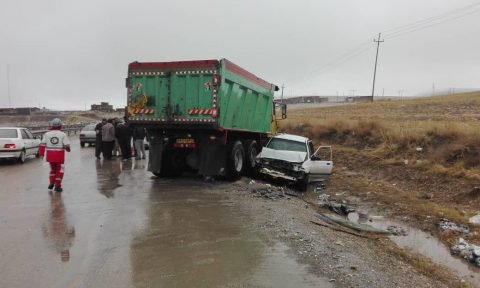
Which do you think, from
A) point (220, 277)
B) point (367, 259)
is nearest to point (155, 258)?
point (220, 277)

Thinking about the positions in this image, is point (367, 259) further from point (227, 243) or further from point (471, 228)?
point (471, 228)

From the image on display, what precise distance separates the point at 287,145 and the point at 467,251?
691 cm

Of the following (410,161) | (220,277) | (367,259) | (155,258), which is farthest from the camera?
(410,161)

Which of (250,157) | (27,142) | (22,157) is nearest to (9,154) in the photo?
(22,157)

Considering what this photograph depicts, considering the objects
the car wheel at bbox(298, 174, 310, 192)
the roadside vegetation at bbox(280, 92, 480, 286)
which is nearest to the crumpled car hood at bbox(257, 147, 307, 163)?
the car wheel at bbox(298, 174, 310, 192)

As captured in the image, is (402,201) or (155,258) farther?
(402,201)

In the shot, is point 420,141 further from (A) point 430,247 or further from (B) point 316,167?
(A) point 430,247

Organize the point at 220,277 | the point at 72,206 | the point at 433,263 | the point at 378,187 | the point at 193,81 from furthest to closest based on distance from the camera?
1. the point at 378,187
2. the point at 193,81
3. the point at 72,206
4. the point at 433,263
5. the point at 220,277

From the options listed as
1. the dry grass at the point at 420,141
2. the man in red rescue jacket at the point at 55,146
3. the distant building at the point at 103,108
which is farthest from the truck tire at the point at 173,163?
the distant building at the point at 103,108

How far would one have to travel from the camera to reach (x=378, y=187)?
14078mm

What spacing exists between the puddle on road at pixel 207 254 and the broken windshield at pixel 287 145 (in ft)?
18.4

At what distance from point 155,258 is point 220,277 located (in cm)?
104

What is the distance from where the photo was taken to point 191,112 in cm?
1131

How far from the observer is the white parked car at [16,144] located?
15.8 metres
